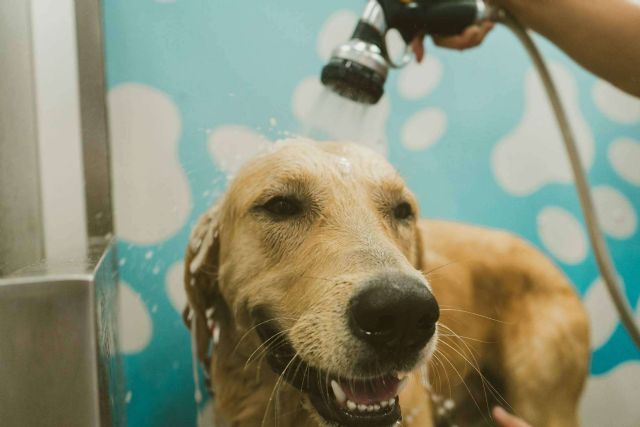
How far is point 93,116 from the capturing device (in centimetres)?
85

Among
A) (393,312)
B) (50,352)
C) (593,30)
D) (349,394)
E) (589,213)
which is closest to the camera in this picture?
(50,352)

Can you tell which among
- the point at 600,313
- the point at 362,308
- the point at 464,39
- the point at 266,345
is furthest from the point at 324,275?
the point at 600,313

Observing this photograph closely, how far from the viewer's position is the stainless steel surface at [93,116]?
84cm

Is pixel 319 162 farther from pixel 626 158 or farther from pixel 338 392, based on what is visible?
pixel 626 158

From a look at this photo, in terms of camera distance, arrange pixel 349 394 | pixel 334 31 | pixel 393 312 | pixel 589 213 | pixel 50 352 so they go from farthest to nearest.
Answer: pixel 589 213
pixel 334 31
pixel 349 394
pixel 393 312
pixel 50 352

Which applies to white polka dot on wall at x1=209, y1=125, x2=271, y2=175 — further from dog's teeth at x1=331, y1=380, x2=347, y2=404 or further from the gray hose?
the gray hose

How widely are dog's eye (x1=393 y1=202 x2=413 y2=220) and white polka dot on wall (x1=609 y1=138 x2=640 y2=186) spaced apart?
0.57m

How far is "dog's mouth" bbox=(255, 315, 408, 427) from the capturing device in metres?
0.71

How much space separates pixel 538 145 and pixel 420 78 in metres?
0.33

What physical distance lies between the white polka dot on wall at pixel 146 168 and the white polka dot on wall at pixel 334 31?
12.0 inches

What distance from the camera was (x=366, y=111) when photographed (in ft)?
3.11

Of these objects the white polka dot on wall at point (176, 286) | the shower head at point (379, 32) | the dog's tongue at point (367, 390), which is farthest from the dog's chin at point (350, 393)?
the shower head at point (379, 32)

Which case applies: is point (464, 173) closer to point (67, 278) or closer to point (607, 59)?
point (607, 59)

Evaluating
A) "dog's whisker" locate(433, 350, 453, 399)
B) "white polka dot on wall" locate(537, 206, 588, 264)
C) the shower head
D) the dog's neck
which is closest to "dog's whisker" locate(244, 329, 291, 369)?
the dog's neck
